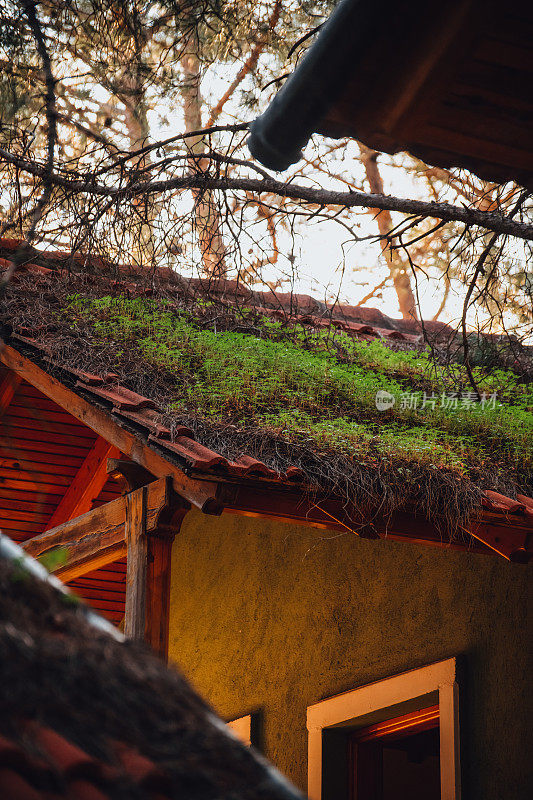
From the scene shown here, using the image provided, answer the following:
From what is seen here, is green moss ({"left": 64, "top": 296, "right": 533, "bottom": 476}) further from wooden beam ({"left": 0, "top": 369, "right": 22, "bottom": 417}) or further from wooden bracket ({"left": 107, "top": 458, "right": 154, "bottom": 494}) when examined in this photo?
wooden beam ({"left": 0, "top": 369, "right": 22, "bottom": 417})

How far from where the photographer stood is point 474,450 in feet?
17.8

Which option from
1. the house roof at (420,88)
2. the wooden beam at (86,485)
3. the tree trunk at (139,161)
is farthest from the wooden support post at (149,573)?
the house roof at (420,88)

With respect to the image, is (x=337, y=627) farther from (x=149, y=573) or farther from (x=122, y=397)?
(x=122, y=397)

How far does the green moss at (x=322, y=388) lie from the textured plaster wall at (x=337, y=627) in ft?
2.31

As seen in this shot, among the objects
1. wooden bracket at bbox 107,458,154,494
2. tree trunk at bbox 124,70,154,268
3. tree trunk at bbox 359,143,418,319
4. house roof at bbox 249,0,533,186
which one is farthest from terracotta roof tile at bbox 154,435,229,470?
tree trunk at bbox 359,143,418,319

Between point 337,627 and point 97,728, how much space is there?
4439 millimetres

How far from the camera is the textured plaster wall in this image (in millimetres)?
4719

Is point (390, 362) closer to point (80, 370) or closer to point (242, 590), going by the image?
point (242, 590)

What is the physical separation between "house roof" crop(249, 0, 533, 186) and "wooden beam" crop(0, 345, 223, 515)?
226 centimetres

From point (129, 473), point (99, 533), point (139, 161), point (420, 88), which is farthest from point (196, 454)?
point (420, 88)

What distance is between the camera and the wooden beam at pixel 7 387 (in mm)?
6637

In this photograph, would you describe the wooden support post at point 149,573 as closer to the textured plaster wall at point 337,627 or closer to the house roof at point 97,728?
the textured plaster wall at point 337,627

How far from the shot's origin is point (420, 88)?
79.2 inches

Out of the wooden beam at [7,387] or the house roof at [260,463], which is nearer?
the house roof at [260,463]
